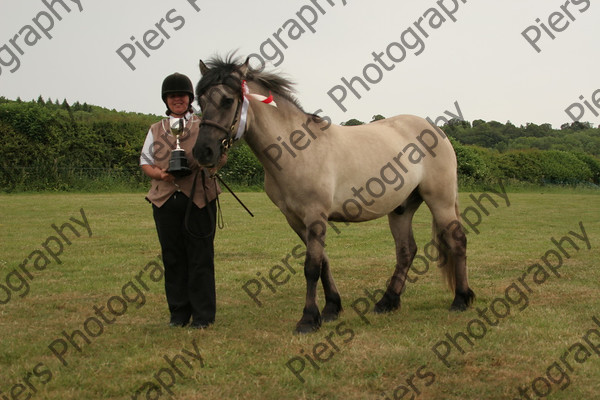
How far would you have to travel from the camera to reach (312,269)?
4.49m

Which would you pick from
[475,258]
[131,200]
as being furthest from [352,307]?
[131,200]

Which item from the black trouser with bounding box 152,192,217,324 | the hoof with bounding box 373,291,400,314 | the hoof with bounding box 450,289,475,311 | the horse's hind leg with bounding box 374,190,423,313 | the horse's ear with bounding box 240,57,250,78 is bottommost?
the hoof with bounding box 450,289,475,311

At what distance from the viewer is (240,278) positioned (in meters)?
6.84

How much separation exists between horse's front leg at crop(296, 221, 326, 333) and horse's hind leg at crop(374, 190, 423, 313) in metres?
0.99

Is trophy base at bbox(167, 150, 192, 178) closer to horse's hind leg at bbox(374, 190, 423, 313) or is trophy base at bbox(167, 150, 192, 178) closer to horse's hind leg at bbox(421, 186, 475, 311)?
horse's hind leg at bbox(374, 190, 423, 313)

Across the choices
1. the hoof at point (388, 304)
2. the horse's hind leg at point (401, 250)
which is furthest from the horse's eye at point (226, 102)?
the hoof at point (388, 304)

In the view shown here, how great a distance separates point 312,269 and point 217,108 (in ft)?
5.05

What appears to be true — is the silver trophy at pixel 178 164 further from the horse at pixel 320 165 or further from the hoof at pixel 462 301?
the hoof at pixel 462 301

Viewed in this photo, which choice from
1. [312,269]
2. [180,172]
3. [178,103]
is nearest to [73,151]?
[178,103]

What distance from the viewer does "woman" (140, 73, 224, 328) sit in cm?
450

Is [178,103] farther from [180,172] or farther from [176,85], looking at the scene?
[180,172]

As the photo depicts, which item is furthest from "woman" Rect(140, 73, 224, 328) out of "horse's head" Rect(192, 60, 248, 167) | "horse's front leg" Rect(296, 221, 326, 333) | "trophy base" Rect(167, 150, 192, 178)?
"horse's front leg" Rect(296, 221, 326, 333)

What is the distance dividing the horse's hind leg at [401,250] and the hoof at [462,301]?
1.72ft

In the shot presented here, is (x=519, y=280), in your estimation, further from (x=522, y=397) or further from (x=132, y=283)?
(x=132, y=283)
